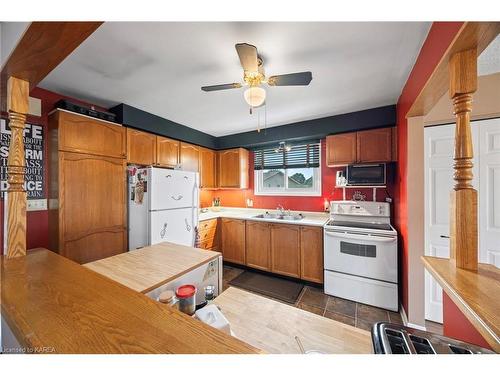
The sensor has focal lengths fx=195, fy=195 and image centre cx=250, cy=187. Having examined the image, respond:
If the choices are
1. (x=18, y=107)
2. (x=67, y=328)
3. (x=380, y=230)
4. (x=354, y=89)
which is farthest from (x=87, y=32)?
(x=380, y=230)

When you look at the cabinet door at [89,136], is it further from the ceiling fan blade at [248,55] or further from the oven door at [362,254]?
the oven door at [362,254]

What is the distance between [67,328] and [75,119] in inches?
89.7

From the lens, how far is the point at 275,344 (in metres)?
0.75

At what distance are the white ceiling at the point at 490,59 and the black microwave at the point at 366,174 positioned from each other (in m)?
1.17

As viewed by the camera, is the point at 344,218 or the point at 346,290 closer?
the point at 346,290

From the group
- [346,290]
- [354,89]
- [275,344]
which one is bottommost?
[346,290]

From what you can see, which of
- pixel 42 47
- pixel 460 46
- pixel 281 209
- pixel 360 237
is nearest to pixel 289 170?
pixel 281 209

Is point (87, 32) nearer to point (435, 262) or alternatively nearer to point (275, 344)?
point (275, 344)

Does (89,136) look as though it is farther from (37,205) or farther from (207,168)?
(207,168)

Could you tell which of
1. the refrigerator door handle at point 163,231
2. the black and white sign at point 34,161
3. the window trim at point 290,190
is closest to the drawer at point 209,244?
the refrigerator door handle at point 163,231

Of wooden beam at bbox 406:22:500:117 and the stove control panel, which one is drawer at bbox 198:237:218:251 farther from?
wooden beam at bbox 406:22:500:117

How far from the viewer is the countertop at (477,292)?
0.50 m

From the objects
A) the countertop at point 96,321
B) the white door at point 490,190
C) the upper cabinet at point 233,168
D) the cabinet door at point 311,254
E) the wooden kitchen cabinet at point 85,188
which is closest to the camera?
the countertop at point 96,321
